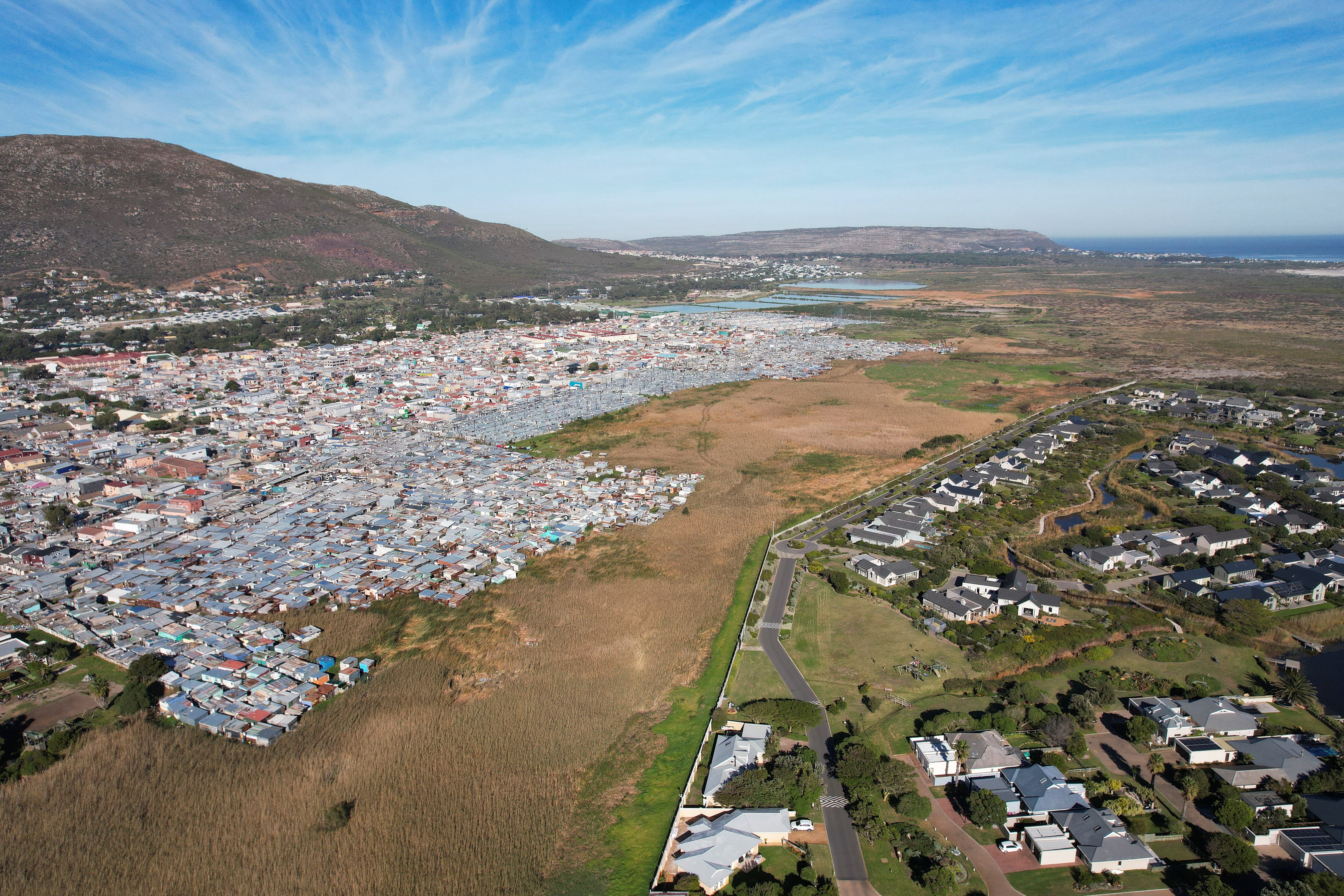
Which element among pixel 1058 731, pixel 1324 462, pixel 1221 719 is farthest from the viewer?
pixel 1324 462

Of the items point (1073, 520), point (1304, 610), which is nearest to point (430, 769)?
point (1304, 610)

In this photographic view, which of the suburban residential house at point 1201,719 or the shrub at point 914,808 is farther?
the suburban residential house at point 1201,719

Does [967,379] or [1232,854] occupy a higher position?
[967,379]

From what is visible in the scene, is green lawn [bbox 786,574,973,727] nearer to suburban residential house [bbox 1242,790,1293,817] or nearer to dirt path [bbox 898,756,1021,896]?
dirt path [bbox 898,756,1021,896]

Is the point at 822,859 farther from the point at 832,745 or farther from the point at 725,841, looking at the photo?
the point at 832,745

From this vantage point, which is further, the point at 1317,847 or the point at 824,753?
the point at 824,753

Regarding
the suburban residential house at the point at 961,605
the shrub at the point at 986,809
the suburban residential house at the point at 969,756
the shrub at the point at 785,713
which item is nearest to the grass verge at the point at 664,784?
the shrub at the point at 785,713

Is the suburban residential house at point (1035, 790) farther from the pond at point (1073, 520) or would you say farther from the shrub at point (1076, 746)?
the pond at point (1073, 520)

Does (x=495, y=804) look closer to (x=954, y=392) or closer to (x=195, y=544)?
(x=195, y=544)
